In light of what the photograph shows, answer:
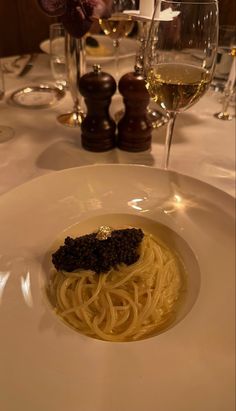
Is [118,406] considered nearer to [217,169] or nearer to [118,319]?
[118,319]

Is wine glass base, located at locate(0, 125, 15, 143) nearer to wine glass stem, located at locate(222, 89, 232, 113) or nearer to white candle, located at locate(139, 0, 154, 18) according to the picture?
white candle, located at locate(139, 0, 154, 18)

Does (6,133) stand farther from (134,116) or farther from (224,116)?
(224,116)

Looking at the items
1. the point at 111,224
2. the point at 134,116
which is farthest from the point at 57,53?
the point at 111,224

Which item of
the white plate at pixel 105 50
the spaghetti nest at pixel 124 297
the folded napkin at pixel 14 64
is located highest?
the white plate at pixel 105 50

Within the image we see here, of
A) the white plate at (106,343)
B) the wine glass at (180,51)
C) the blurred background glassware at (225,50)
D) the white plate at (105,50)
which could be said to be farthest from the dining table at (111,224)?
the white plate at (105,50)

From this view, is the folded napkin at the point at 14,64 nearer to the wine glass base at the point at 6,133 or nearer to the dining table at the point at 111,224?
the dining table at the point at 111,224

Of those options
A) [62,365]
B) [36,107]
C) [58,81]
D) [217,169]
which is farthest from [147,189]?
[58,81]

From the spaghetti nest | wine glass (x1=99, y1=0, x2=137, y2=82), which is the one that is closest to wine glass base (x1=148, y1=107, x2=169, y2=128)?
wine glass (x1=99, y1=0, x2=137, y2=82)
